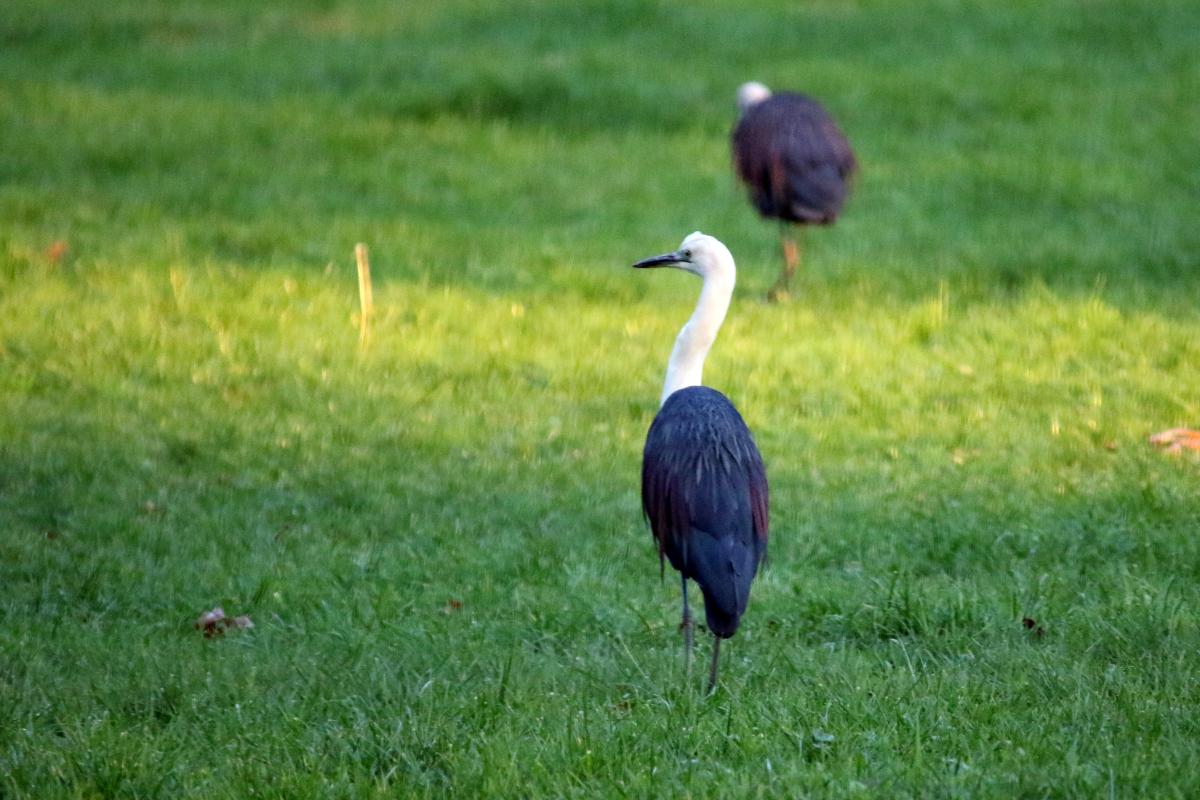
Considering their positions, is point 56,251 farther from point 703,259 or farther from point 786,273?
point 703,259

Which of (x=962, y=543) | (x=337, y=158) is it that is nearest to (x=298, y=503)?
(x=962, y=543)

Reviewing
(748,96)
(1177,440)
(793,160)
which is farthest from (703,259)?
(748,96)

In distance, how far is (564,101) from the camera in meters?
16.6

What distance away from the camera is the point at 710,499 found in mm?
5879

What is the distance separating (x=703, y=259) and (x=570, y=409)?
7.59ft

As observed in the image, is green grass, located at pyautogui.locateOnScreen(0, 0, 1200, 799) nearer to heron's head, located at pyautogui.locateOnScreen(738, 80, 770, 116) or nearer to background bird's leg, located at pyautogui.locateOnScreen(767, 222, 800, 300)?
background bird's leg, located at pyautogui.locateOnScreen(767, 222, 800, 300)

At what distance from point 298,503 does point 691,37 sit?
12.1 meters

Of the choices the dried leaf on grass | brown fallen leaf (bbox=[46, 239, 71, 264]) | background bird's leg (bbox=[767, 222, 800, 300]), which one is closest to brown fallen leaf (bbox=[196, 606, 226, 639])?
the dried leaf on grass

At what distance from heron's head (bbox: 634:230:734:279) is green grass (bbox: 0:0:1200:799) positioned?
50.1 inches

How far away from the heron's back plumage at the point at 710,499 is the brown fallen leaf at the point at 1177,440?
3.33 metres

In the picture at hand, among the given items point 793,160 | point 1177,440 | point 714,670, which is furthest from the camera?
point 793,160

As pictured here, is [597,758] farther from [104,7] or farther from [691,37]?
[104,7]

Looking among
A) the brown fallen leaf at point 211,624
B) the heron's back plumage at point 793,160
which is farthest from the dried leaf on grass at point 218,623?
the heron's back plumage at point 793,160

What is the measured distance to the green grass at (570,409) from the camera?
5184 millimetres
